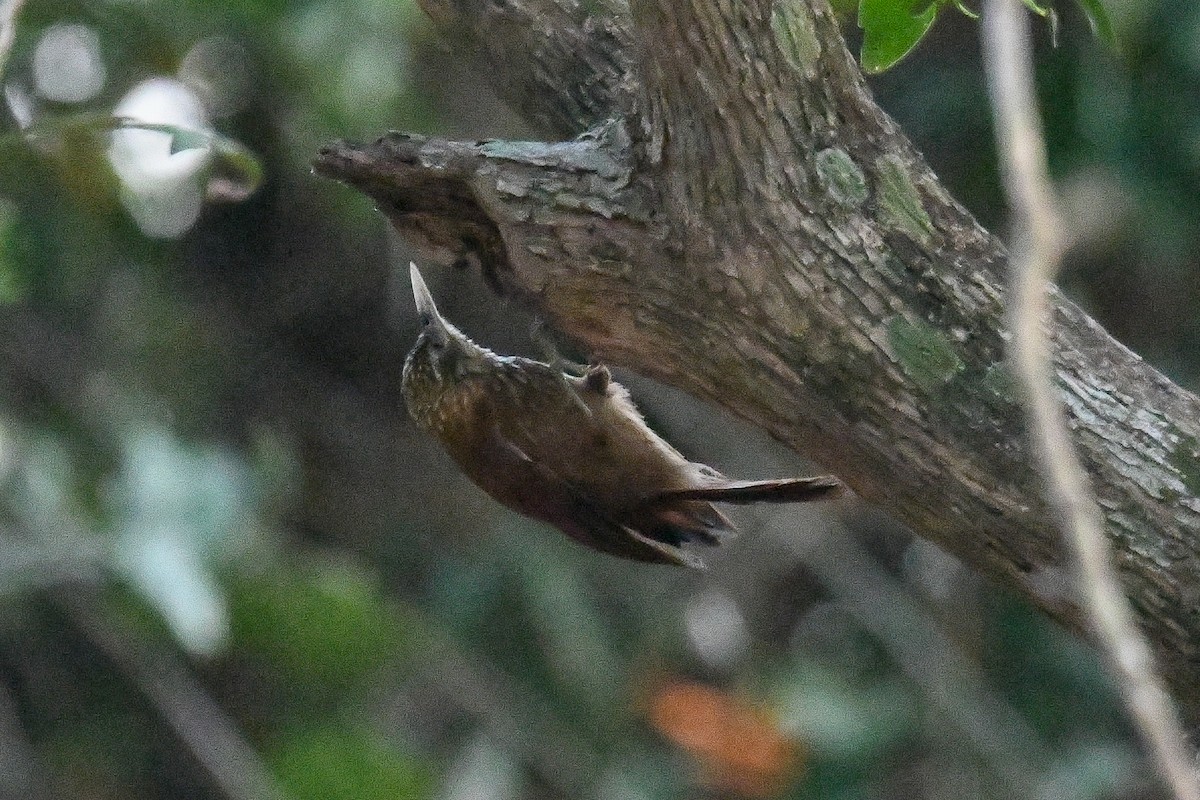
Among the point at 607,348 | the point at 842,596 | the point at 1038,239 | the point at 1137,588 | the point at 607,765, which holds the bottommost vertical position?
the point at 607,765

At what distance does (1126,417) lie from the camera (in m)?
2.06

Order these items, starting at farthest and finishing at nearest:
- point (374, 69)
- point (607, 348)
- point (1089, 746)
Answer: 1. point (1089, 746)
2. point (374, 69)
3. point (607, 348)

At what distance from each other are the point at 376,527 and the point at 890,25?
13.8ft

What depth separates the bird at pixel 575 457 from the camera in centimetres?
279

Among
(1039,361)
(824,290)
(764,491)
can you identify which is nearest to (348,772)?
(764,491)

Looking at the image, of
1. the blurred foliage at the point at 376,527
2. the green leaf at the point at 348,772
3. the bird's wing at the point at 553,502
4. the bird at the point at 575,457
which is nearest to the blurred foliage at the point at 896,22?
the bird at the point at 575,457

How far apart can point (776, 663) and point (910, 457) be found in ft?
11.8

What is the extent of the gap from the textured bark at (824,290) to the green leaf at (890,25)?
0.07 metres

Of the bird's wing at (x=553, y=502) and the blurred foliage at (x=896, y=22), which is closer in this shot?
the blurred foliage at (x=896, y=22)

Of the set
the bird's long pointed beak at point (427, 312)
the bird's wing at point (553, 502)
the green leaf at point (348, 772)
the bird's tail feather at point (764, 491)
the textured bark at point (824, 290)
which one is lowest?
the green leaf at point (348, 772)

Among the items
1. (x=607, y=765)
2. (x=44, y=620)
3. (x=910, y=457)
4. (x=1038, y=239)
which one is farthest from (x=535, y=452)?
(x=44, y=620)

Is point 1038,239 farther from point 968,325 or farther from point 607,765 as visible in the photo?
point 607,765

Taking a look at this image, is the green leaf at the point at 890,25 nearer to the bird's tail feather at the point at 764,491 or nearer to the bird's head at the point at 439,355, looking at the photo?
the bird's tail feather at the point at 764,491

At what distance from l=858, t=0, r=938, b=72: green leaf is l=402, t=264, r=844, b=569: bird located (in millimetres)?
969
